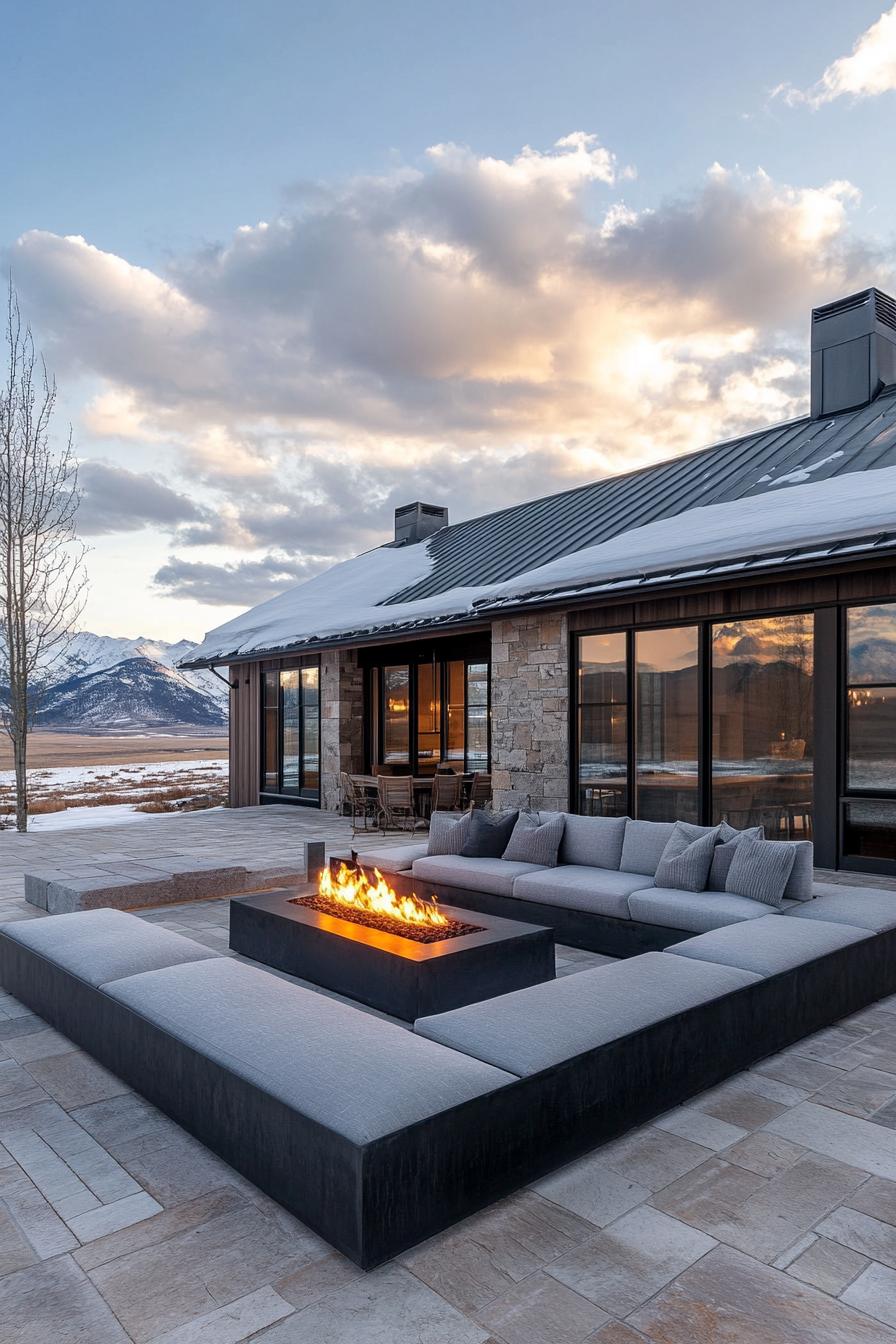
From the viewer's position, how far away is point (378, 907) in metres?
4.68

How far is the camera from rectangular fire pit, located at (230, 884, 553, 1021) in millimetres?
3773

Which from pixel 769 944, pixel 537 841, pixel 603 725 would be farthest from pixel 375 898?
pixel 603 725

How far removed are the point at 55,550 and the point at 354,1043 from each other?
10.8m

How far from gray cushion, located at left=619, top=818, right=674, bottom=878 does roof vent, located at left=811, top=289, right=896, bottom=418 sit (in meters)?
6.61

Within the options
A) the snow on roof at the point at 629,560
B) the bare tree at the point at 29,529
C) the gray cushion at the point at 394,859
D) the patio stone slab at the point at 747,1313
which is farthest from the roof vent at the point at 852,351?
the bare tree at the point at 29,529

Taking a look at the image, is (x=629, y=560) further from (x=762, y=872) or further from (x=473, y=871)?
(x=762, y=872)

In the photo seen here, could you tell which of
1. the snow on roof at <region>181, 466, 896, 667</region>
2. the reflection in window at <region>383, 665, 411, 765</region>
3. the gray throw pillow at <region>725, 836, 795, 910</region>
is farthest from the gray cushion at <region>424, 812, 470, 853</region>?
the reflection in window at <region>383, 665, 411, 765</region>

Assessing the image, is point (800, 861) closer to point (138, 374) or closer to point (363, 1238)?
point (363, 1238)

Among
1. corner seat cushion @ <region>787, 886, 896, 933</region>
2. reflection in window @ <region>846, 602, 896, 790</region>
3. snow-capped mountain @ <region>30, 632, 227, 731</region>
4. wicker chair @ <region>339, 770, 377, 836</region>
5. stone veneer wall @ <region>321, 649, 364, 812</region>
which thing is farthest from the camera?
snow-capped mountain @ <region>30, 632, 227, 731</region>

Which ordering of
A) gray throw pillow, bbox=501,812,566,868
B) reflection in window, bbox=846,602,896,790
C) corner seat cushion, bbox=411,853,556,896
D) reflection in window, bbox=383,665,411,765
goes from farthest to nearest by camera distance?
reflection in window, bbox=383,665,411,765
reflection in window, bbox=846,602,896,790
gray throw pillow, bbox=501,812,566,868
corner seat cushion, bbox=411,853,556,896

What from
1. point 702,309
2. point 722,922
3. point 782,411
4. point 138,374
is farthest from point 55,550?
point 782,411

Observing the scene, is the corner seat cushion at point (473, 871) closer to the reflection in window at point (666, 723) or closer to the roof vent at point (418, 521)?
the reflection in window at point (666, 723)

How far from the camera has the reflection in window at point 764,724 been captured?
685 cm

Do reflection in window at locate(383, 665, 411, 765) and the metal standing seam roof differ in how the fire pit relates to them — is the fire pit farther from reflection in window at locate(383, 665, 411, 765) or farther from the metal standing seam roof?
reflection in window at locate(383, 665, 411, 765)
